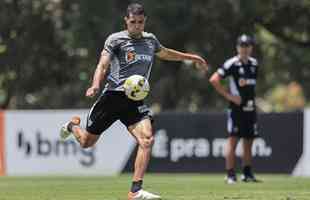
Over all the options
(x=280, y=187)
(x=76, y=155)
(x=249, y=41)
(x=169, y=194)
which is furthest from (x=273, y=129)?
(x=169, y=194)

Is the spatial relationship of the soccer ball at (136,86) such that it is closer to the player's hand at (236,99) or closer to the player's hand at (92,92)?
the player's hand at (92,92)

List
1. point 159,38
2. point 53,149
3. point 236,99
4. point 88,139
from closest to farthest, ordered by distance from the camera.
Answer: point 88,139, point 236,99, point 53,149, point 159,38

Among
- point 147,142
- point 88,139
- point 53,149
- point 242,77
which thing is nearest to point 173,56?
point 88,139

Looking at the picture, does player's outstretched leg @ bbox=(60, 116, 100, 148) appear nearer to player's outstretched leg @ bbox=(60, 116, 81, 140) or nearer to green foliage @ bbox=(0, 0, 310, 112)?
player's outstretched leg @ bbox=(60, 116, 81, 140)

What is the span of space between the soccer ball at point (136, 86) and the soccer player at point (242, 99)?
17.8 feet

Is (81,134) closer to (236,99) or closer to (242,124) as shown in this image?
(236,99)

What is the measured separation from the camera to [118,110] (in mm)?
11805

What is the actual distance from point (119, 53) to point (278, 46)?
3209 cm

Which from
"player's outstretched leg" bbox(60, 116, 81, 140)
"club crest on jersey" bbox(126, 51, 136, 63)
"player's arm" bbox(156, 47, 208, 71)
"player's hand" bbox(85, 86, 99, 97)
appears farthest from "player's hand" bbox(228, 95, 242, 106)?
"player's hand" bbox(85, 86, 99, 97)

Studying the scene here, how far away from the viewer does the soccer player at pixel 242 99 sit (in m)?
16.8

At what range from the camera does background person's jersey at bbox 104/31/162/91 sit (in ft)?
38.2

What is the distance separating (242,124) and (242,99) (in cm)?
42

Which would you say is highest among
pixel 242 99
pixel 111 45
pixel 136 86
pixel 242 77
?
pixel 111 45

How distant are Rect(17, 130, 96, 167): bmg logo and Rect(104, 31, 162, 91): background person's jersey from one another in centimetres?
1233
